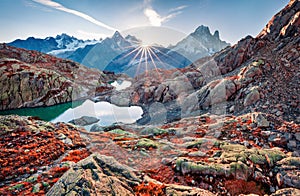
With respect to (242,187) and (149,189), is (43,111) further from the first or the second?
(242,187)

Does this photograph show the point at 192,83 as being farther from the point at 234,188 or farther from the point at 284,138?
the point at 234,188

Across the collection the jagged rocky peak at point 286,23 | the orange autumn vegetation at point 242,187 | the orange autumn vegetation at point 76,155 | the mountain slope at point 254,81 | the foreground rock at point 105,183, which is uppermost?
the jagged rocky peak at point 286,23

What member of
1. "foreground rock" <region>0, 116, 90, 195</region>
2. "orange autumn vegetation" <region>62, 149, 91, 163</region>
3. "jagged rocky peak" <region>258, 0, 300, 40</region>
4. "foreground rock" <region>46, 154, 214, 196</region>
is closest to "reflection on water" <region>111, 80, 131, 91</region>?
"jagged rocky peak" <region>258, 0, 300, 40</region>

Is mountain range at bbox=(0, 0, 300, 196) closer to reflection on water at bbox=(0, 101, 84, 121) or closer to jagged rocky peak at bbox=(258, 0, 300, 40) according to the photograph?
jagged rocky peak at bbox=(258, 0, 300, 40)

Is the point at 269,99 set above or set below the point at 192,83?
below

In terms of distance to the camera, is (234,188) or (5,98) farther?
(5,98)

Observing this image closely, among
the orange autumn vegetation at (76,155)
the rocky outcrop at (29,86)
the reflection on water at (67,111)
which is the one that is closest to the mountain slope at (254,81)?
the reflection on water at (67,111)

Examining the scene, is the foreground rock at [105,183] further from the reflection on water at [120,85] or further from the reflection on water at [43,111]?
the reflection on water at [120,85]

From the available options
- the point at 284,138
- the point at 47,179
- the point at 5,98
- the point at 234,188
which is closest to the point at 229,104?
the point at 284,138
